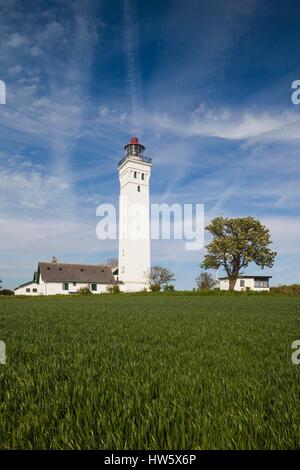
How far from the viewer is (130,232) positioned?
203ft

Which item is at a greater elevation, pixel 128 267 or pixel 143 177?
pixel 143 177

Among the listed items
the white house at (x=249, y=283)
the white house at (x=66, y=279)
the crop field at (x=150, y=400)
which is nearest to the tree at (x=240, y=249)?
the white house at (x=249, y=283)

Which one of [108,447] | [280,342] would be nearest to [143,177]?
[280,342]

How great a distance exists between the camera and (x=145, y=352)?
17.3 feet

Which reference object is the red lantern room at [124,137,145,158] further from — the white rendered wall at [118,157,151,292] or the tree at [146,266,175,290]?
the tree at [146,266,175,290]

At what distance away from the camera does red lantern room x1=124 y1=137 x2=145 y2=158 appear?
6981 cm

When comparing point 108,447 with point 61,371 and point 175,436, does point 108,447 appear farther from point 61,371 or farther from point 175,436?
point 61,371

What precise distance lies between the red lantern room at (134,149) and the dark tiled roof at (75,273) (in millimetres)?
27755

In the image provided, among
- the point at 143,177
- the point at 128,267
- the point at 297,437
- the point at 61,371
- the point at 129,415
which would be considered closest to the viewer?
the point at 297,437

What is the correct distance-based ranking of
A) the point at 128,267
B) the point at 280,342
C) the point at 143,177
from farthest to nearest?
the point at 143,177, the point at 128,267, the point at 280,342

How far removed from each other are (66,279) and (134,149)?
32.6m

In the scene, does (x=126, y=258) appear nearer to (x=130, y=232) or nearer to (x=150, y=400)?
(x=130, y=232)

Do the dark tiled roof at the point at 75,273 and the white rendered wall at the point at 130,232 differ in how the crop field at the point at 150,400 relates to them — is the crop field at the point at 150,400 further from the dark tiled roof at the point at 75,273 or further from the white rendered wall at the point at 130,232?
the dark tiled roof at the point at 75,273
